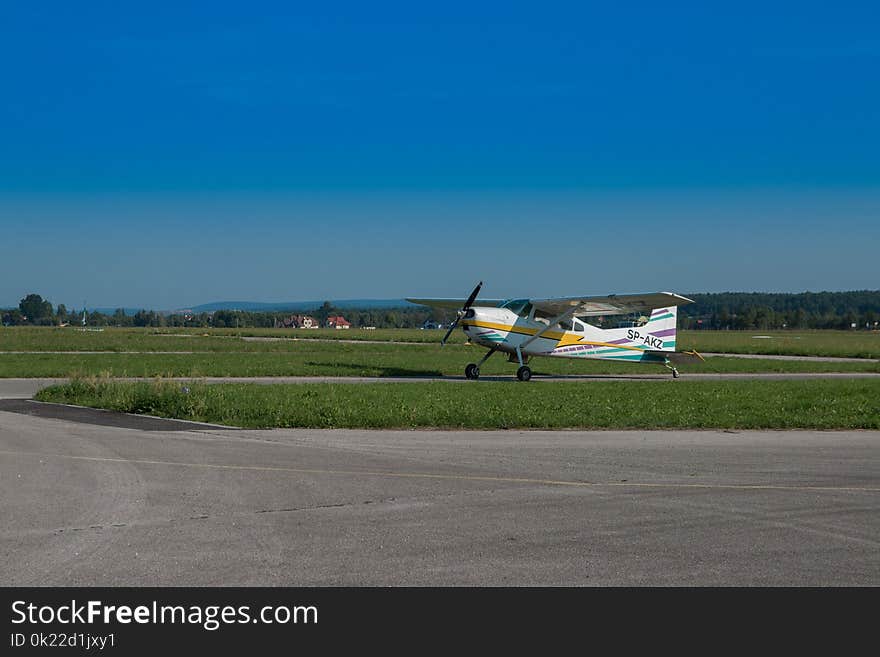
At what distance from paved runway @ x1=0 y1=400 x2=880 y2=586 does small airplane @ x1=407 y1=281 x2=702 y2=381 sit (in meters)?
16.3

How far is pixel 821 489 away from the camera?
34.9 ft

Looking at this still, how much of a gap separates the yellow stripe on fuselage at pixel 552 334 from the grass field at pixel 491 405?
24.1 feet

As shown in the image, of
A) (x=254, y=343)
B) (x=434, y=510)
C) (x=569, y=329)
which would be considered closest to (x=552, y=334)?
(x=569, y=329)

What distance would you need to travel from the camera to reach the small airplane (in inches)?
1251

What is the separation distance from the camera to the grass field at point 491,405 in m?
17.7

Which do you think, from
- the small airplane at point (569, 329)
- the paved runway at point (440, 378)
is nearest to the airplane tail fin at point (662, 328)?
the small airplane at point (569, 329)

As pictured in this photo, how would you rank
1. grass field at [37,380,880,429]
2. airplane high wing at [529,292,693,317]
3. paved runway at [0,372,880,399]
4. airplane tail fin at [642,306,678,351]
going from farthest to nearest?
airplane tail fin at [642,306,678,351] < airplane high wing at [529,292,693,317] < paved runway at [0,372,880,399] < grass field at [37,380,880,429]

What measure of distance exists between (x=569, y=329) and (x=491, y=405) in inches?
567

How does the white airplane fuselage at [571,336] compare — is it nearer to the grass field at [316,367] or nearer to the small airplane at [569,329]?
the small airplane at [569,329]

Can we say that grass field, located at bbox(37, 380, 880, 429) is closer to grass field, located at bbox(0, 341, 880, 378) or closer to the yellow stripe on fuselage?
the yellow stripe on fuselage

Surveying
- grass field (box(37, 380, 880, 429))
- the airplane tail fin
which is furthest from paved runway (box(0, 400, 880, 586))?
the airplane tail fin
